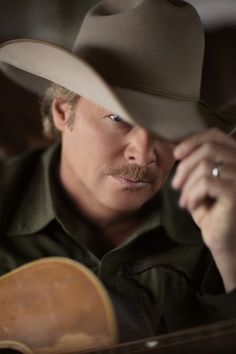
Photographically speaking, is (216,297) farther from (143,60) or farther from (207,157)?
(143,60)

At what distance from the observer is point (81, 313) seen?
2.11ft

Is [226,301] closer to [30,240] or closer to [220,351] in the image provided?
[220,351]

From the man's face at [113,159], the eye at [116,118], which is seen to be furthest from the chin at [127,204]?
the eye at [116,118]

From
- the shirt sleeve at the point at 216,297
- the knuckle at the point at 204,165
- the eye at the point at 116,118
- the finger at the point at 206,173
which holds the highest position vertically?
the eye at the point at 116,118

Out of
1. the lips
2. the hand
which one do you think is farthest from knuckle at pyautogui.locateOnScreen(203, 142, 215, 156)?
the lips

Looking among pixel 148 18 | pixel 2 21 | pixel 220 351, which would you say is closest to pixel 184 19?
pixel 148 18

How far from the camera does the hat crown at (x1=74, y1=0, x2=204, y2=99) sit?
65 cm

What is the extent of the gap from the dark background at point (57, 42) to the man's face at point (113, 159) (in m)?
0.12

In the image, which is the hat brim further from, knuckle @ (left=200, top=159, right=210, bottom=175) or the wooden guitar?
the wooden guitar

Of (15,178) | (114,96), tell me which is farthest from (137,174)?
(15,178)

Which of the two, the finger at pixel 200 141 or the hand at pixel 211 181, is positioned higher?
the finger at pixel 200 141

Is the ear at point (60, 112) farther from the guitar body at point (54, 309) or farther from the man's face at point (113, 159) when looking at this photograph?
the guitar body at point (54, 309)

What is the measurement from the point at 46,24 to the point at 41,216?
28cm

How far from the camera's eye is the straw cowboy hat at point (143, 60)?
62 centimetres
